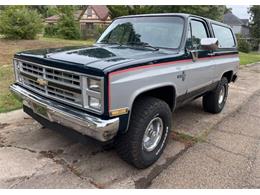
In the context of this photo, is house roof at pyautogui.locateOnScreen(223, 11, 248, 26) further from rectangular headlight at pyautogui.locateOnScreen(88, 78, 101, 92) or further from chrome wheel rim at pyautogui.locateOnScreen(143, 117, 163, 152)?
rectangular headlight at pyautogui.locateOnScreen(88, 78, 101, 92)

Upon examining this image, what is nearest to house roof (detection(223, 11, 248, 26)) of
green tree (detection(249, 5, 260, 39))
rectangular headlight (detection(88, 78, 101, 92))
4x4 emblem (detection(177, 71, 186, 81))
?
green tree (detection(249, 5, 260, 39))

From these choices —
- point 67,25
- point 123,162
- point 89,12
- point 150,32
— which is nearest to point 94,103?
point 123,162

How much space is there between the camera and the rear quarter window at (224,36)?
17.5 feet

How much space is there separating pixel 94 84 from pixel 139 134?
809 millimetres

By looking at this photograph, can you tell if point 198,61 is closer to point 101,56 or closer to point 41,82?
point 101,56

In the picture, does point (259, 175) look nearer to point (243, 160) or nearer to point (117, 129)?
point (243, 160)

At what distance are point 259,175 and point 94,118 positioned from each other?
221 centimetres

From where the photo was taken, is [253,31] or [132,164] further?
[253,31]

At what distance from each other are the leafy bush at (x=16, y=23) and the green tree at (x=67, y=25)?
7.56 meters

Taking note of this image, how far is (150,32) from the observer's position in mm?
4086

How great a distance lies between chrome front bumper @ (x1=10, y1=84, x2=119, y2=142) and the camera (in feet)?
8.75

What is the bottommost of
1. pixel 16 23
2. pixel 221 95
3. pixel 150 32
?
pixel 221 95

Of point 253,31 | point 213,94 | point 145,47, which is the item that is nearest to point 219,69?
point 213,94

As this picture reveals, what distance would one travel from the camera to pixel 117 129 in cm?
279
